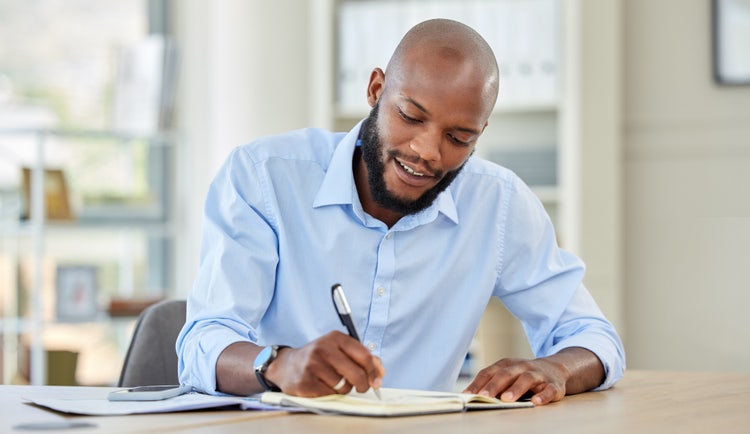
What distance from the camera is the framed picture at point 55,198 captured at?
3.89 metres

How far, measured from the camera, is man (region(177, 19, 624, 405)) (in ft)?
5.14

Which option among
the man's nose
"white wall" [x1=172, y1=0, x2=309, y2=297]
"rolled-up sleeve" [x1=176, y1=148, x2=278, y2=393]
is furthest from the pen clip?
"white wall" [x1=172, y1=0, x2=309, y2=297]

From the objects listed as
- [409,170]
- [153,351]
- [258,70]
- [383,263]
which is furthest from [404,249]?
[258,70]

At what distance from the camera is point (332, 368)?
125 centimetres

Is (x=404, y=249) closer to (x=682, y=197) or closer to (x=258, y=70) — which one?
(x=258, y=70)

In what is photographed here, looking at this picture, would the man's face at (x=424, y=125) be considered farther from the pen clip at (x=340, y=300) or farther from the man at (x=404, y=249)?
the pen clip at (x=340, y=300)

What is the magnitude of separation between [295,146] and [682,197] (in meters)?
2.50

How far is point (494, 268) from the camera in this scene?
72.4 inches

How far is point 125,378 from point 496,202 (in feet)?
2.26

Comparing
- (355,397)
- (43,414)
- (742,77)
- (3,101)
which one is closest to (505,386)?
(355,397)

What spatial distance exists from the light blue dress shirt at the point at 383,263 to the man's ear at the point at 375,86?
0.08 m

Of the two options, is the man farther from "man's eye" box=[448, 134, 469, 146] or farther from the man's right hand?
the man's right hand

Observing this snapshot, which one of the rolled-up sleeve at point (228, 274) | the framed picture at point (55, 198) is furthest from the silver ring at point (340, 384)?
the framed picture at point (55, 198)

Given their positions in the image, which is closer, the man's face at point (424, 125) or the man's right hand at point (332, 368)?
the man's right hand at point (332, 368)
